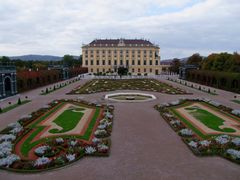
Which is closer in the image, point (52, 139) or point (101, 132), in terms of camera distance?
point (52, 139)

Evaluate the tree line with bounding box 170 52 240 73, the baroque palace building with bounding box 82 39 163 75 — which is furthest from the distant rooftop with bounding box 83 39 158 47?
the tree line with bounding box 170 52 240 73

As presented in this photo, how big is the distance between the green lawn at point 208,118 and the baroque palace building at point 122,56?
95469 millimetres

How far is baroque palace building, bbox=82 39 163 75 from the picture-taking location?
402ft

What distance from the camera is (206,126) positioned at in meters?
20.8

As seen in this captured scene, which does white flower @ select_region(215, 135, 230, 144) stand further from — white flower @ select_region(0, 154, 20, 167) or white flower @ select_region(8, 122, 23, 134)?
white flower @ select_region(8, 122, 23, 134)

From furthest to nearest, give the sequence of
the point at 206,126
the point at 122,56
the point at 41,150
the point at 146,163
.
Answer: the point at 122,56, the point at 206,126, the point at 41,150, the point at 146,163

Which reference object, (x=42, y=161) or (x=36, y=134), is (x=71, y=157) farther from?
(x=36, y=134)

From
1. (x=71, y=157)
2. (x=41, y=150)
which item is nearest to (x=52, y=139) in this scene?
(x=41, y=150)

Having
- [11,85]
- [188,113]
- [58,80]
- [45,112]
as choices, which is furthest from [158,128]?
[58,80]

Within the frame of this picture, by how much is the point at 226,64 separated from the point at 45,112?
2507 inches

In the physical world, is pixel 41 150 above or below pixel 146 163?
above

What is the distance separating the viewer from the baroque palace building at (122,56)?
12256 cm

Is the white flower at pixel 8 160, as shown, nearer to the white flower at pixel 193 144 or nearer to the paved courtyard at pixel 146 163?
the paved courtyard at pixel 146 163

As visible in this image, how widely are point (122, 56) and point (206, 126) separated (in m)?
105
